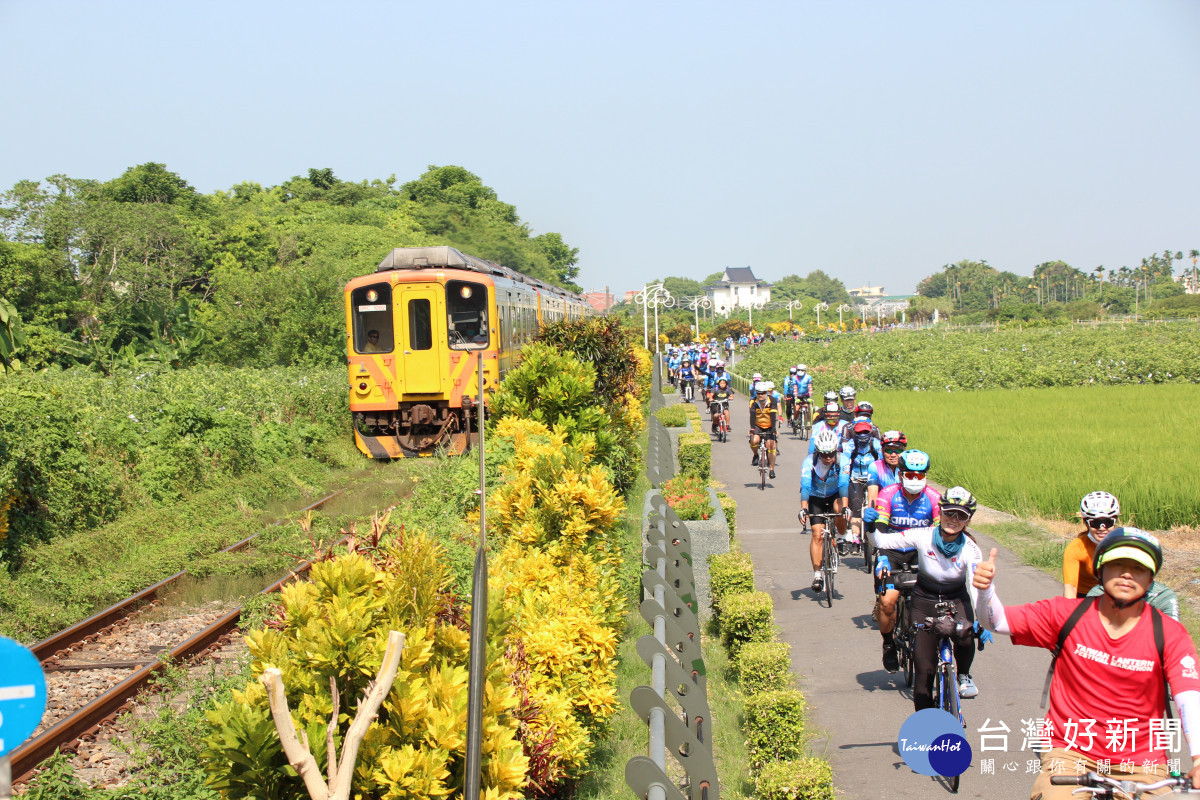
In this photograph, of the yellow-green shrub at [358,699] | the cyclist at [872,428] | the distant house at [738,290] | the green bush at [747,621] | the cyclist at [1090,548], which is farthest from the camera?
the distant house at [738,290]

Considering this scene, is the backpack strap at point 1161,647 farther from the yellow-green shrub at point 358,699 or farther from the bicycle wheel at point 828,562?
the bicycle wheel at point 828,562

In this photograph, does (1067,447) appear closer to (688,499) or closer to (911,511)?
(688,499)

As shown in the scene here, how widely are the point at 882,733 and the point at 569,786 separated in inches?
90.9

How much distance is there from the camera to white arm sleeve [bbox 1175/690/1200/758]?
11.7 feet

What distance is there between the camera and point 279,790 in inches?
132

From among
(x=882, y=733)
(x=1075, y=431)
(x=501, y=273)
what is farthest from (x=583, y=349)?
(x=1075, y=431)

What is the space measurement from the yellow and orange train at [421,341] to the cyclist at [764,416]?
392cm

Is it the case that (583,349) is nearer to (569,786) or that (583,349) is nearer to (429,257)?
(429,257)

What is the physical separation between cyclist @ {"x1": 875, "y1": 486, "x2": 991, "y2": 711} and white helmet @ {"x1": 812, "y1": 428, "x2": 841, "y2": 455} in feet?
11.0

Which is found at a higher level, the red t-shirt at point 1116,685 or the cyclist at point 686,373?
the cyclist at point 686,373

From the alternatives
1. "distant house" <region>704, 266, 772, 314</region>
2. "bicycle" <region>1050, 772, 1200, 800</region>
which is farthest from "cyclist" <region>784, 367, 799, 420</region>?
"distant house" <region>704, 266, 772, 314</region>

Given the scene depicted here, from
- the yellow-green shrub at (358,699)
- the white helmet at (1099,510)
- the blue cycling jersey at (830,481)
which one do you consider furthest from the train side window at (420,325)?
the yellow-green shrub at (358,699)

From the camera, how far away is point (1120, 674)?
152 inches

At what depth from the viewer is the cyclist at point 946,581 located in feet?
19.2
